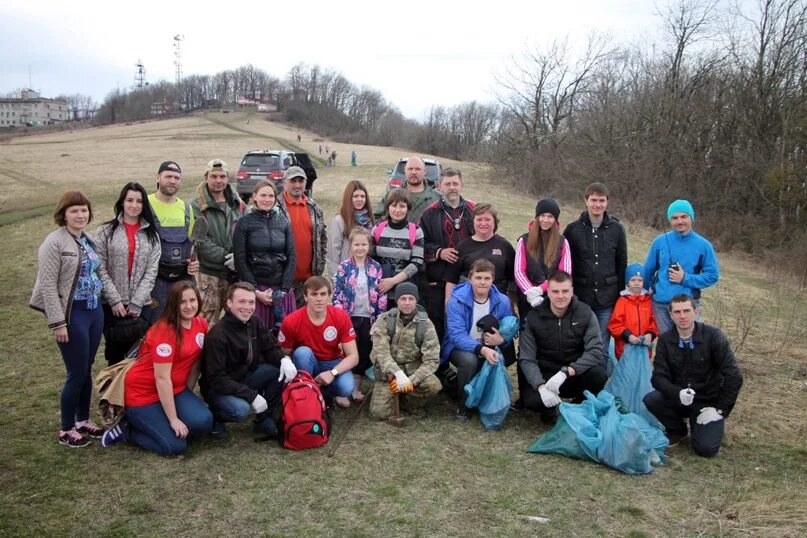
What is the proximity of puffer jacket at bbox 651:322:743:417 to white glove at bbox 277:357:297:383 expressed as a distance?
105 inches

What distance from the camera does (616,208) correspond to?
23.2 meters

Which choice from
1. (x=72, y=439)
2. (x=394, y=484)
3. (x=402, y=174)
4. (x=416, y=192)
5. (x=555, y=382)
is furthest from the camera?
(x=402, y=174)

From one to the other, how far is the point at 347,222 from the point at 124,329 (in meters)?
2.03

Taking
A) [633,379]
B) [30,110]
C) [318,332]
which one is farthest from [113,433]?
[30,110]

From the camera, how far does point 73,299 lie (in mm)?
3959

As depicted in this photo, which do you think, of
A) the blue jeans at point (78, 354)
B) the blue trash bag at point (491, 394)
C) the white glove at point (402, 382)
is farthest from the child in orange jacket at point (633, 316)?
the blue jeans at point (78, 354)

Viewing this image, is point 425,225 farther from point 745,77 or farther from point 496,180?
point 496,180

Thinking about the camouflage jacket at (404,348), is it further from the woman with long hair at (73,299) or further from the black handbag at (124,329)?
the woman with long hair at (73,299)

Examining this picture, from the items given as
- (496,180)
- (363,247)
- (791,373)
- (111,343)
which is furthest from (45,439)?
(496,180)

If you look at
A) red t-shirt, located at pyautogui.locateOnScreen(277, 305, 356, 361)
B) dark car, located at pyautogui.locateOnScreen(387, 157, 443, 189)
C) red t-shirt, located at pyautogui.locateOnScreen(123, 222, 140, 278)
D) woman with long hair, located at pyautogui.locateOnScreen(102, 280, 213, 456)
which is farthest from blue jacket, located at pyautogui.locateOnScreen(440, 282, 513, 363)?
dark car, located at pyautogui.locateOnScreen(387, 157, 443, 189)

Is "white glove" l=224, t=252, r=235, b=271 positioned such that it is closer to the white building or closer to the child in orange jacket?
the child in orange jacket

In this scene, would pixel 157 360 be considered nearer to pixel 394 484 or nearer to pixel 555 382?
pixel 394 484

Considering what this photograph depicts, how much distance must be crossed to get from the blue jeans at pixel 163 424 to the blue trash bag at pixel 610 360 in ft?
10.2

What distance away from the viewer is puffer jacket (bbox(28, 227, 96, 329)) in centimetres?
383
